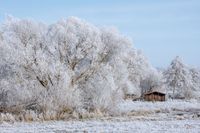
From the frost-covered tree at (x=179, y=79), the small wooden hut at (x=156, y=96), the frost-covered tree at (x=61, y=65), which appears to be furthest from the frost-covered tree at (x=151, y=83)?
the frost-covered tree at (x=61, y=65)

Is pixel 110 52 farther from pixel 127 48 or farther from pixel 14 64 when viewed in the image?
pixel 14 64

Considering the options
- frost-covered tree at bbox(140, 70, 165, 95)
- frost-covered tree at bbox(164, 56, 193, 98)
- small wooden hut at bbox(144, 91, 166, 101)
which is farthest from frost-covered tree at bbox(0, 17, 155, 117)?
frost-covered tree at bbox(140, 70, 165, 95)

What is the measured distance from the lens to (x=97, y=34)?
49.0m

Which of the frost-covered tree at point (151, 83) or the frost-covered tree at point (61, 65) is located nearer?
the frost-covered tree at point (61, 65)

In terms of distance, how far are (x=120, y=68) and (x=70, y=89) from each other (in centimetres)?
935

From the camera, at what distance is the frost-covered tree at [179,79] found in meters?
85.9

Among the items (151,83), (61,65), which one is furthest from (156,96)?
(61,65)

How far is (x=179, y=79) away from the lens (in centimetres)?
8725

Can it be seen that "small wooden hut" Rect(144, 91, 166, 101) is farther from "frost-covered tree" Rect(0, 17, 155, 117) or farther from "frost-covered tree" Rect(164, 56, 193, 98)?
"frost-covered tree" Rect(0, 17, 155, 117)

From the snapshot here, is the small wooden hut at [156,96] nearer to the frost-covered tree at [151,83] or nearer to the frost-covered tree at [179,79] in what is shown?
the frost-covered tree at [179,79]

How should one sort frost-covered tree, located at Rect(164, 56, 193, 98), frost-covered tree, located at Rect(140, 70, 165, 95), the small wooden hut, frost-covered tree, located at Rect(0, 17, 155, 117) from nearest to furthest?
frost-covered tree, located at Rect(0, 17, 155, 117), the small wooden hut, frost-covered tree, located at Rect(164, 56, 193, 98), frost-covered tree, located at Rect(140, 70, 165, 95)

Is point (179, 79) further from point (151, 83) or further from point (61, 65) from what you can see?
point (61, 65)

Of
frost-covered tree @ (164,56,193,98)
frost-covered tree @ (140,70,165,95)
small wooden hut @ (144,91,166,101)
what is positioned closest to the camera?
small wooden hut @ (144,91,166,101)

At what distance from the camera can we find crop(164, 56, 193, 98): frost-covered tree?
85.9 metres
